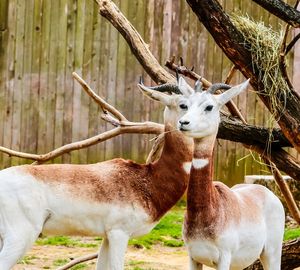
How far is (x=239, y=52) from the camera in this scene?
616cm

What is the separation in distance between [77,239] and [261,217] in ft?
13.6

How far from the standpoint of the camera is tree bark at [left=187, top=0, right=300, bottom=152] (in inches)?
239

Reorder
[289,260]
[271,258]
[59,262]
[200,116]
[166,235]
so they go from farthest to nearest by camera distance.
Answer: [166,235], [59,262], [289,260], [271,258], [200,116]

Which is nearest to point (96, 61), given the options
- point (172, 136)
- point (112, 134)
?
point (112, 134)

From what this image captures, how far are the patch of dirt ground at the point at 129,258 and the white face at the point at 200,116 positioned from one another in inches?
130

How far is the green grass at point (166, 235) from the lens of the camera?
9688mm

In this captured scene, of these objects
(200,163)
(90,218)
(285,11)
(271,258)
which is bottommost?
(271,258)

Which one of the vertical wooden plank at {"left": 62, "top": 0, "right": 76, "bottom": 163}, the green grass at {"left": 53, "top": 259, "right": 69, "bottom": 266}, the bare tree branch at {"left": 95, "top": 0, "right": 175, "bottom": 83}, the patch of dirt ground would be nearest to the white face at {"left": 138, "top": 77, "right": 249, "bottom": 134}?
the bare tree branch at {"left": 95, "top": 0, "right": 175, "bottom": 83}

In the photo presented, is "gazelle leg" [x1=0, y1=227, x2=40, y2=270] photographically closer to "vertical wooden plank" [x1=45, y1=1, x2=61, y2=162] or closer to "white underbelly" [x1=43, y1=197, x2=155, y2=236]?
"white underbelly" [x1=43, y1=197, x2=155, y2=236]

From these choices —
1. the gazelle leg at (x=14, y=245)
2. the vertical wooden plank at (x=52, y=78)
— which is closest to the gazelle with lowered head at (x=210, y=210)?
the gazelle leg at (x=14, y=245)

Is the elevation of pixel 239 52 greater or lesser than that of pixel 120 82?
greater

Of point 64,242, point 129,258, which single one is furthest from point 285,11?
point 64,242

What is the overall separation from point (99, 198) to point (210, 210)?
0.66 m

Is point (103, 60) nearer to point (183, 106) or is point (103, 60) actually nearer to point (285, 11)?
point (285, 11)
